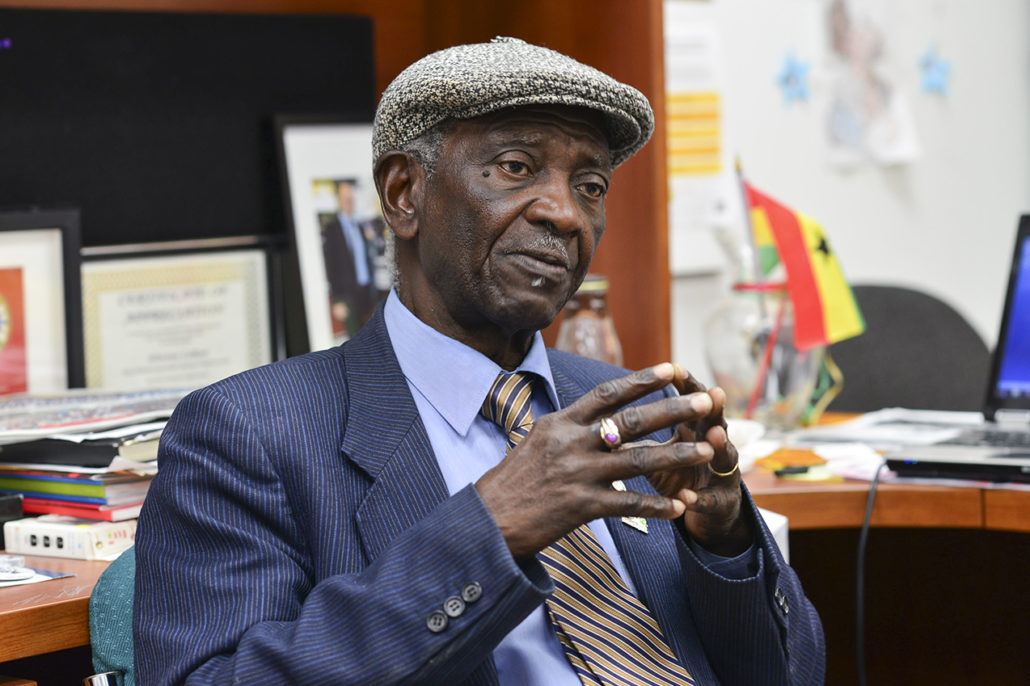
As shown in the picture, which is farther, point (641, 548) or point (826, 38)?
point (826, 38)

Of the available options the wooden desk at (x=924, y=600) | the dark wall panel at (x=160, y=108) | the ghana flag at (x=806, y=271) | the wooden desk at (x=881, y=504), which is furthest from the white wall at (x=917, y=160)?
the wooden desk at (x=881, y=504)

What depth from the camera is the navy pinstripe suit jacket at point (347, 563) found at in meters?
1.02

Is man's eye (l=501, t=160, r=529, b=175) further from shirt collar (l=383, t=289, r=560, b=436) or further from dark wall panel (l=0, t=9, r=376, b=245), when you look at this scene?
dark wall panel (l=0, t=9, r=376, b=245)

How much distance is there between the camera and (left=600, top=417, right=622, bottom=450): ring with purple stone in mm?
1013

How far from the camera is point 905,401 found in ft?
8.68

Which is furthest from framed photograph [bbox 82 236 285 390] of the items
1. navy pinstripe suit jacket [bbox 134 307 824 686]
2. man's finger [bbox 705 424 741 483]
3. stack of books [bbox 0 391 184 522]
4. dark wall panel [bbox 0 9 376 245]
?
man's finger [bbox 705 424 741 483]

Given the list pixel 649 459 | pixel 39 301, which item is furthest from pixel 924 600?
pixel 39 301

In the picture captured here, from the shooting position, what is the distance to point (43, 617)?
1247 mm

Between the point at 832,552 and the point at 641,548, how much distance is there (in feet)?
3.19

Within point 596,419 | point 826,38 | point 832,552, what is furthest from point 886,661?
point 826,38

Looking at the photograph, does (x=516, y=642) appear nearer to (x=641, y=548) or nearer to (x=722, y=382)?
(x=641, y=548)

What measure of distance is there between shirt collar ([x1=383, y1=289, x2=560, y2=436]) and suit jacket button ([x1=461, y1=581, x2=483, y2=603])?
10.8 inches

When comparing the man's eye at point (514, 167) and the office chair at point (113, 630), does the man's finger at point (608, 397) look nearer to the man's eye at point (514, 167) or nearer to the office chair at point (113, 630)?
the man's eye at point (514, 167)

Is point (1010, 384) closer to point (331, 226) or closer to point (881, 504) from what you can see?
point (881, 504)
